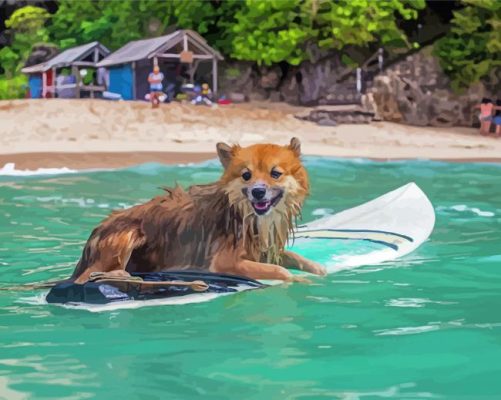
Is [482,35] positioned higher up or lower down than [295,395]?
higher up

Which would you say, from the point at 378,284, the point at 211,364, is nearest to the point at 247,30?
the point at 378,284

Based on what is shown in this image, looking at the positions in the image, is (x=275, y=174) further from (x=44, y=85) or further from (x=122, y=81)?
(x=44, y=85)

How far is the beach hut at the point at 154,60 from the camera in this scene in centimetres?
2959

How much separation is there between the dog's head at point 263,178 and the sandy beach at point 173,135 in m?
11.6

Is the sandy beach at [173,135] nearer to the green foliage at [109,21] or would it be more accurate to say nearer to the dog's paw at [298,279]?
the green foliage at [109,21]

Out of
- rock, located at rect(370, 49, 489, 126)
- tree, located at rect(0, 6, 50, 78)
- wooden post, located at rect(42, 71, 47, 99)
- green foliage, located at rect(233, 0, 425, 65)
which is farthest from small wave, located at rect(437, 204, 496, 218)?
tree, located at rect(0, 6, 50, 78)

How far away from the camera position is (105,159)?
1814 centimetres

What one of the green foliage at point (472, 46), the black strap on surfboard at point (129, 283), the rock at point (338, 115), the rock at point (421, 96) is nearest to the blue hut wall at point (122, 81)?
the rock at point (338, 115)

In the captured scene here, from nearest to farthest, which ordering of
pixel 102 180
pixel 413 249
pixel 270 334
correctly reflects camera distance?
1. pixel 270 334
2. pixel 413 249
3. pixel 102 180

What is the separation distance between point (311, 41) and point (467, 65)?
4.98 m

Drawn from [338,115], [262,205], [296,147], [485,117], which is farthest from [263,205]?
[485,117]

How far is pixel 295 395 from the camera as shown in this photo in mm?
4117

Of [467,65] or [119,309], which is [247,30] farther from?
[119,309]

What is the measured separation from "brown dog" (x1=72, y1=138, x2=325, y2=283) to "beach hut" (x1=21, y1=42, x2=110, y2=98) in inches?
1012
